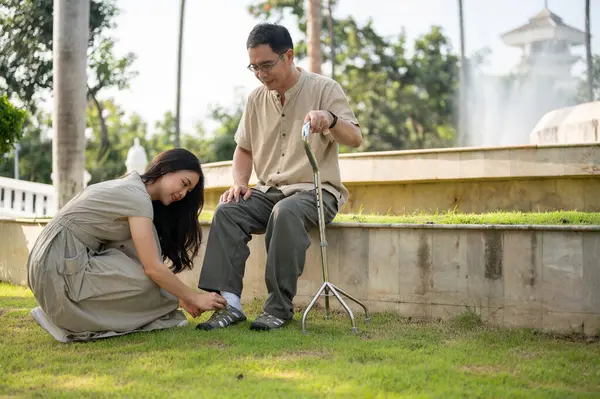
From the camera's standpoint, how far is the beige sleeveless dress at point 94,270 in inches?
154

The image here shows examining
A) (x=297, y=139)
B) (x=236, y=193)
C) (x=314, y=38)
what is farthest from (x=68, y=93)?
(x=314, y=38)

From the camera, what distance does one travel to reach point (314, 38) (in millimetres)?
13492

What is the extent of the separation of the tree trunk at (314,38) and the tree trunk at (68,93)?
541 centimetres

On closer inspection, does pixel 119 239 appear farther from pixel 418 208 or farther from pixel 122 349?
pixel 418 208

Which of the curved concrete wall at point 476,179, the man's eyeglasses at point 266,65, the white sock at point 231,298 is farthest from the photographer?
the curved concrete wall at point 476,179

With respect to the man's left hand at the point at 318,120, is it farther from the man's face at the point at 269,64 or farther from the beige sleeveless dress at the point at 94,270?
the beige sleeveless dress at the point at 94,270

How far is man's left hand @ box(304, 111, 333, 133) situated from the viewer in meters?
4.10

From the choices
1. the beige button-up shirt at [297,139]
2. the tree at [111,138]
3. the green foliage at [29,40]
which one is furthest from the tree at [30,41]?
the beige button-up shirt at [297,139]

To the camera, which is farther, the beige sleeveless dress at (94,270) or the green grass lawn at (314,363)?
the beige sleeveless dress at (94,270)

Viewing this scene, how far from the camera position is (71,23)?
8422 mm

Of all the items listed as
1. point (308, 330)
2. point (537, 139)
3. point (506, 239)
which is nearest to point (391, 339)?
point (308, 330)

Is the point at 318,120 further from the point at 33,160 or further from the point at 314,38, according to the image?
the point at 33,160

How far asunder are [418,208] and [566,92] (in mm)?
31338

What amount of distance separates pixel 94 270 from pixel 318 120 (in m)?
1.45
